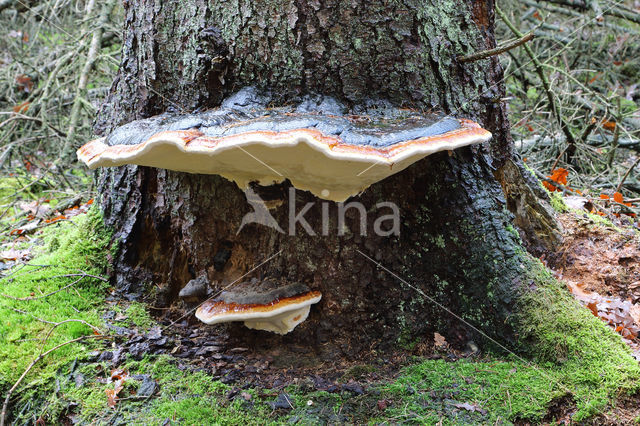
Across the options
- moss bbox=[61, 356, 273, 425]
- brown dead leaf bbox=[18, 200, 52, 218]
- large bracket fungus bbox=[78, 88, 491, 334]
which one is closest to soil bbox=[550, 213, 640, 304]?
large bracket fungus bbox=[78, 88, 491, 334]

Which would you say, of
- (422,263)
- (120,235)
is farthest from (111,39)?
(422,263)

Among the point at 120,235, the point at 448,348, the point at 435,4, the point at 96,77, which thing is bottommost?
the point at 448,348

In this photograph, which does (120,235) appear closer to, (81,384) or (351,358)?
(81,384)

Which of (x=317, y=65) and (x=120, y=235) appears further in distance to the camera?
(x=120, y=235)

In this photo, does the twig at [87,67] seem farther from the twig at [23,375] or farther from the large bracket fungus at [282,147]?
the large bracket fungus at [282,147]

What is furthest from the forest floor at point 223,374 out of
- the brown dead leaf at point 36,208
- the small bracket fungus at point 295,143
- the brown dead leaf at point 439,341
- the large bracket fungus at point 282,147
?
the brown dead leaf at point 36,208

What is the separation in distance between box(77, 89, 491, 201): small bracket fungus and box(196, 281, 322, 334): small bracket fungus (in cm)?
53

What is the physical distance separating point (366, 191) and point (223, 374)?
1179mm

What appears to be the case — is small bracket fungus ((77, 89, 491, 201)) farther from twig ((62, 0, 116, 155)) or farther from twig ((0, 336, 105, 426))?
twig ((62, 0, 116, 155))

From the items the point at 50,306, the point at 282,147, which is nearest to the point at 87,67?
the point at 50,306

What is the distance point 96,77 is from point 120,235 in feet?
16.5

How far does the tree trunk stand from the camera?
2.15 meters

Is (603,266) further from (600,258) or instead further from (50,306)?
(50,306)

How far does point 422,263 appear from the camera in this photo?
2.37 m
